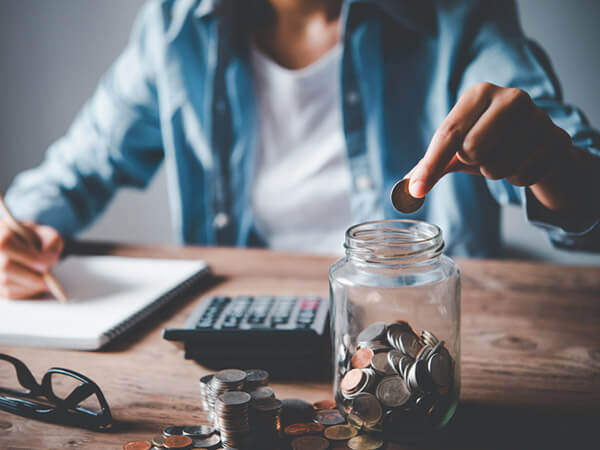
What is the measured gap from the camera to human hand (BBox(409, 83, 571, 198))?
47 cm

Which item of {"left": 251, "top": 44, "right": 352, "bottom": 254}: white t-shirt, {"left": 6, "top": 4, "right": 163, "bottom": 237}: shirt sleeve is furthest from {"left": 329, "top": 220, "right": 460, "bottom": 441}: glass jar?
{"left": 6, "top": 4, "right": 163, "bottom": 237}: shirt sleeve

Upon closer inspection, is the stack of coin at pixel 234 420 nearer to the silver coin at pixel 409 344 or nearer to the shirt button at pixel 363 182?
the silver coin at pixel 409 344

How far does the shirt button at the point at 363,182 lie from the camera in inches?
46.4

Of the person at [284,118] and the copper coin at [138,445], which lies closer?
the copper coin at [138,445]

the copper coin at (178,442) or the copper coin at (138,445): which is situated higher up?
the copper coin at (178,442)

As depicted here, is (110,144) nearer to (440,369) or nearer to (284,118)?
(284,118)

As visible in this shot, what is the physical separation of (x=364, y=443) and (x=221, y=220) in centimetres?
91

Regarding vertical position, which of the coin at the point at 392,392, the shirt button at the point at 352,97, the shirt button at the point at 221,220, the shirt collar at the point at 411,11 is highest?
the shirt collar at the point at 411,11

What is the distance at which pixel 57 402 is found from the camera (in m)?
0.48

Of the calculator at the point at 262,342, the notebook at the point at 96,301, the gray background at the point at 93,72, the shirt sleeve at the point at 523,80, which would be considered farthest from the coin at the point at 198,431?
the gray background at the point at 93,72

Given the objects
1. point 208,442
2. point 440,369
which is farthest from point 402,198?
point 208,442

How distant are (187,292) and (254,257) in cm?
18

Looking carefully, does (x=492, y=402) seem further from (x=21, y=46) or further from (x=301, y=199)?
(x=21, y=46)

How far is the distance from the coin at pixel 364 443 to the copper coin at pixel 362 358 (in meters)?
0.06
